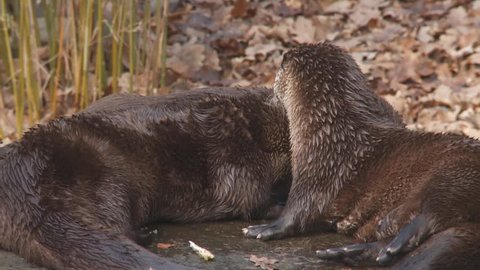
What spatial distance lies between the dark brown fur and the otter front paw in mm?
215

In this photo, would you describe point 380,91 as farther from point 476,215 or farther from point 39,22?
point 476,215

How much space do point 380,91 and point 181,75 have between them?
59.6 inches

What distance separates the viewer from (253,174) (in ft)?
12.7

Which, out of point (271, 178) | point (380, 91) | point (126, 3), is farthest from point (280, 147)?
point (380, 91)

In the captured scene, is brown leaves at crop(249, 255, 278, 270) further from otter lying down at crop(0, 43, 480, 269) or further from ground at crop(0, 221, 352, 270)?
otter lying down at crop(0, 43, 480, 269)

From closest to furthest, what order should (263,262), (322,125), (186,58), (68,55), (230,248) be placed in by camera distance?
A: 1. (263,262)
2. (230,248)
3. (322,125)
4. (68,55)
5. (186,58)

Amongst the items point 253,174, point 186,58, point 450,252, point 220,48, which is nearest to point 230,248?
point 253,174

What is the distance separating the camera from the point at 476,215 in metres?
3.21

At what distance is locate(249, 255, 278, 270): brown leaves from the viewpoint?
3.29 metres

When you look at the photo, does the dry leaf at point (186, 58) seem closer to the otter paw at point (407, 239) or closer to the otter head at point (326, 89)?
the otter head at point (326, 89)

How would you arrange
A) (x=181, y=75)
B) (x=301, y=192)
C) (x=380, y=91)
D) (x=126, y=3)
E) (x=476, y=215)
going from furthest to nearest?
1. (x=181, y=75)
2. (x=380, y=91)
3. (x=126, y=3)
4. (x=301, y=192)
5. (x=476, y=215)

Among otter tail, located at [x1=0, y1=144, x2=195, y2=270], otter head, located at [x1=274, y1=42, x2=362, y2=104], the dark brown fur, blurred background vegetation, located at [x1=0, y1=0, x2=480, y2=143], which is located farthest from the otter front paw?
blurred background vegetation, located at [x1=0, y1=0, x2=480, y2=143]

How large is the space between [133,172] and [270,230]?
1.86 feet

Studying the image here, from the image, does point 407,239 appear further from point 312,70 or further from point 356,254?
point 312,70
